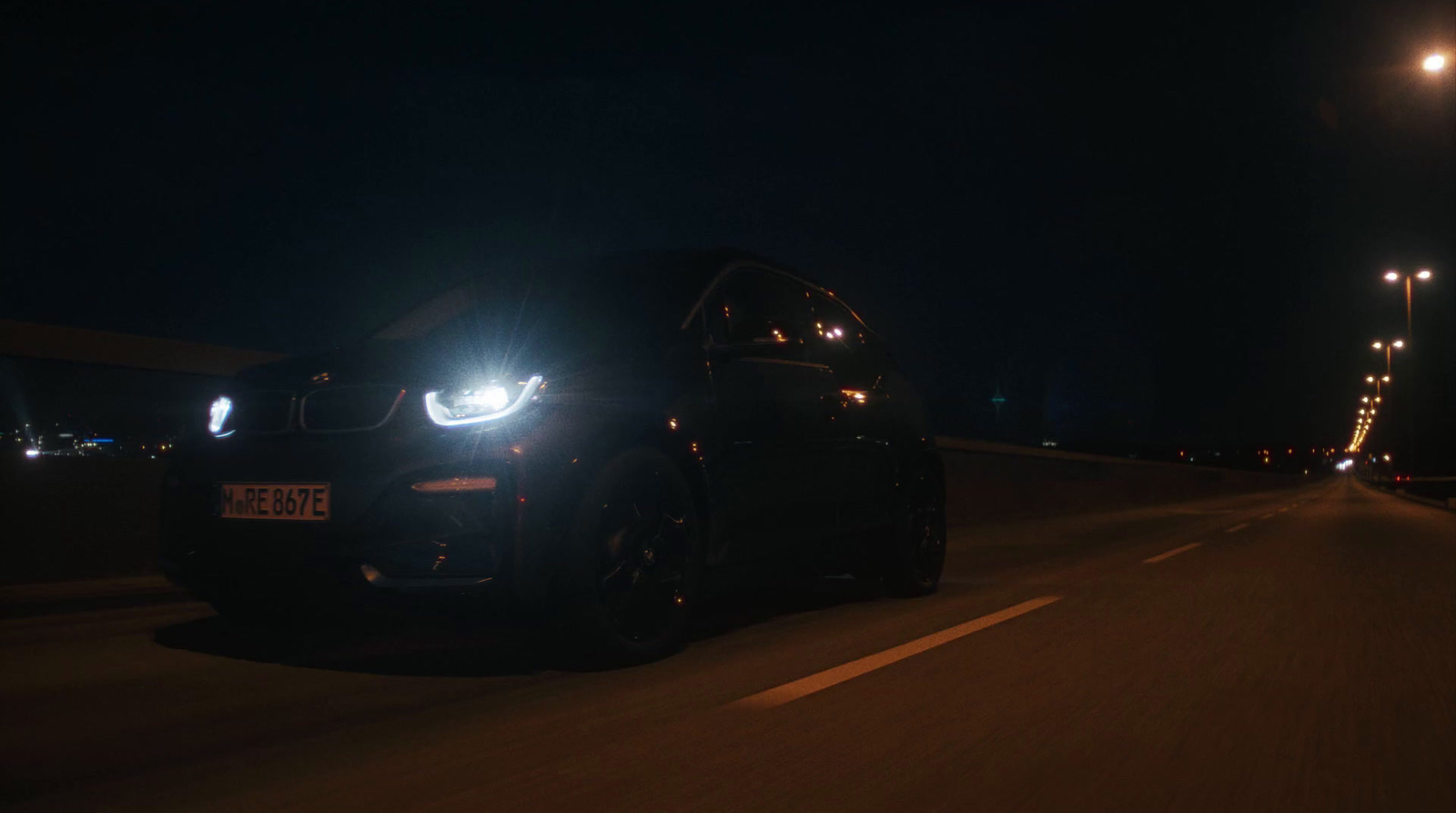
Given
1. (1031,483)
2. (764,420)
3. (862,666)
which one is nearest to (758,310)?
(764,420)

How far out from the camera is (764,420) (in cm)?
561

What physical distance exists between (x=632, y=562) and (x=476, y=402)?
2.96 ft

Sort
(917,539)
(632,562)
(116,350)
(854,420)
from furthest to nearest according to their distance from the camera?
(116,350)
(917,539)
(854,420)
(632,562)


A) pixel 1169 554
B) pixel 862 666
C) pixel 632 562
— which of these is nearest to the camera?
pixel 632 562

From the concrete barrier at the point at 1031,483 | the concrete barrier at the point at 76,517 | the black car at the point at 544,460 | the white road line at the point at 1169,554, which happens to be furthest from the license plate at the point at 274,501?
the concrete barrier at the point at 1031,483

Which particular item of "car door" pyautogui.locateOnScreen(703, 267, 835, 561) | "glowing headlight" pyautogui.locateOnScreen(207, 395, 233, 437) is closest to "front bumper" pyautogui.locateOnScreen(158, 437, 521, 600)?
"glowing headlight" pyautogui.locateOnScreen(207, 395, 233, 437)

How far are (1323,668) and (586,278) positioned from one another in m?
3.72

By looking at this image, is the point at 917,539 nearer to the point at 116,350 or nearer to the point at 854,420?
the point at 854,420

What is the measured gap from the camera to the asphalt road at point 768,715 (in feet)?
10.4

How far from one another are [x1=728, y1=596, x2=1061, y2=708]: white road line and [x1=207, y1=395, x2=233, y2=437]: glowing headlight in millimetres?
2296

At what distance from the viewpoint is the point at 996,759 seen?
3551 millimetres

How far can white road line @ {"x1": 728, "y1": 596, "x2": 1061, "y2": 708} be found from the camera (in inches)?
169

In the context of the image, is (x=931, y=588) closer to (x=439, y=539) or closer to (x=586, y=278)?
(x=586, y=278)

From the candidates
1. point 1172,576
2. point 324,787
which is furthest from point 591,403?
point 1172,576
